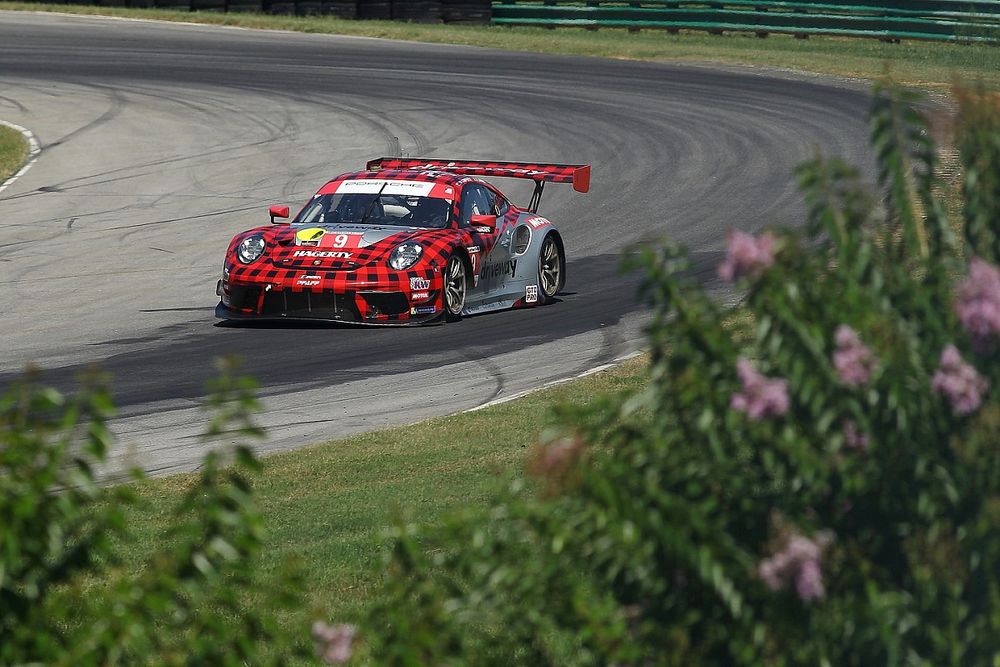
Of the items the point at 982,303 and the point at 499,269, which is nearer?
the point at 982,303

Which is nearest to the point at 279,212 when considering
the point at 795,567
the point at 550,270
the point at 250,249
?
the point at 250,249

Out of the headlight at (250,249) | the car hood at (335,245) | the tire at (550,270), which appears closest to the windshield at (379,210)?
the car hood at (335,245)

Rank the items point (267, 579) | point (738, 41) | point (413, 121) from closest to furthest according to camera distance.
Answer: point (267, 579)
point (413, 121)
point (738, 41)

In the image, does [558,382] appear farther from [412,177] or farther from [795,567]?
[795,567]

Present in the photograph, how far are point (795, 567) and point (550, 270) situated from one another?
13.9 metres

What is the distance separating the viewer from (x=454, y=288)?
15.2 m

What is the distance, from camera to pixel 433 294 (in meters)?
14.8

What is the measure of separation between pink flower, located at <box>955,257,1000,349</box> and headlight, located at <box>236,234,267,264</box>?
1199 centimetres

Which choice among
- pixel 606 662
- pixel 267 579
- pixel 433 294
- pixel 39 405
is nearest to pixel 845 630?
pixel 606 662

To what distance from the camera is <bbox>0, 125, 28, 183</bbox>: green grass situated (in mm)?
22953

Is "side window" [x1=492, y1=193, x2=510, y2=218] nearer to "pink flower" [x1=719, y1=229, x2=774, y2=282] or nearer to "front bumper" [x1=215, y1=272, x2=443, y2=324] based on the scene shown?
"front bumper" [x1=215, y1=272, x2=443, y2=324]

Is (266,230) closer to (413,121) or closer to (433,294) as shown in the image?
(433,294)

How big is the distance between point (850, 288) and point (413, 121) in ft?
80.1

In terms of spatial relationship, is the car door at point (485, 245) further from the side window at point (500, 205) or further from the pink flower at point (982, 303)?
the pink flower at point (982, 303)
